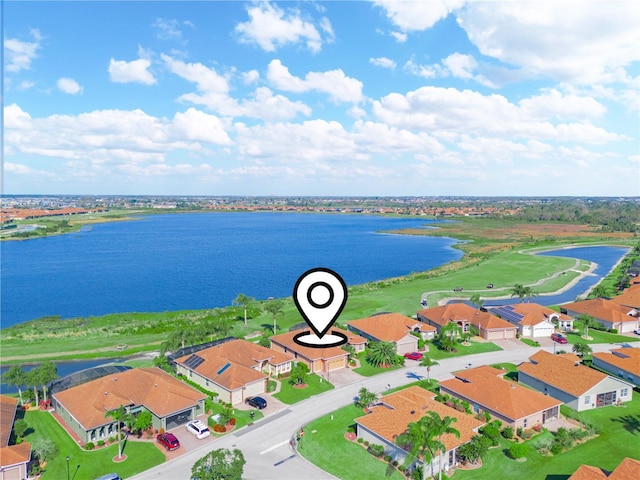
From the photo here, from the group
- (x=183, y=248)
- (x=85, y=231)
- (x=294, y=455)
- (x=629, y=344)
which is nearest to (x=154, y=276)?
(x=183, y=248)

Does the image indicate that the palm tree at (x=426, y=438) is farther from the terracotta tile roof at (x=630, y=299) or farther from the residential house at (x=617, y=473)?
the terracotta tile roof at (x=630, y=299)

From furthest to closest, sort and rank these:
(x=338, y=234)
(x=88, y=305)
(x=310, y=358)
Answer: (x=338, y=234)
(x=88, y=305)
(x=310, y=358)

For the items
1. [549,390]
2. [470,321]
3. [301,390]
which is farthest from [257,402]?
[470,321]

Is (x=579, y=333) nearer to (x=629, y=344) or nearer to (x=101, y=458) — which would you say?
(x=629, y=344)

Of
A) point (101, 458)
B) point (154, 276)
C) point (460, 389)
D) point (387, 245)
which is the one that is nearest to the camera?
point (101, 458)

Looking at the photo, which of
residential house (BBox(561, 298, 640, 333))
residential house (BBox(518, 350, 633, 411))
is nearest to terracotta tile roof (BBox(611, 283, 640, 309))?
residential house (BBox(561, 298, 640, 333))
